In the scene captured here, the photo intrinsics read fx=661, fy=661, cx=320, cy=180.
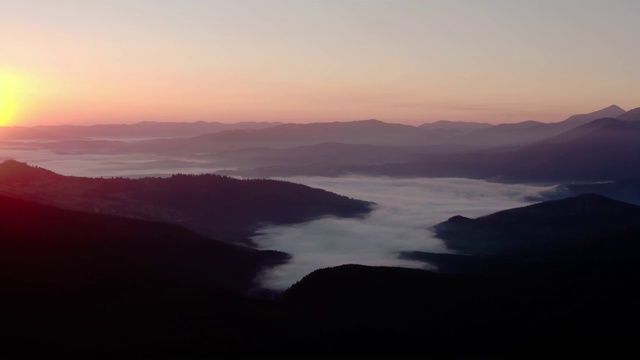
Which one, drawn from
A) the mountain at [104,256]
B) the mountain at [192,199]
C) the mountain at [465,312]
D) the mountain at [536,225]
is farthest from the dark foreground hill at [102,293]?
the mountain at [536,225]

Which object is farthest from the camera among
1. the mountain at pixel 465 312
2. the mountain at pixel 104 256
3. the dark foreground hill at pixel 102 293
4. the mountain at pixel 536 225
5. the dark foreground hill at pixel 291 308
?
the mountain at pixel 536 225

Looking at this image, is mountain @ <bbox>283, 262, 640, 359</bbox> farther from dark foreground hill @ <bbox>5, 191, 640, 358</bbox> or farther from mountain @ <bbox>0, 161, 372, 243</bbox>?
mountain @ <bbox>0, 161, 372, 243</bbox>

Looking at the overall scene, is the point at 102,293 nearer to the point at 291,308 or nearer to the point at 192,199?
the point at 291,308

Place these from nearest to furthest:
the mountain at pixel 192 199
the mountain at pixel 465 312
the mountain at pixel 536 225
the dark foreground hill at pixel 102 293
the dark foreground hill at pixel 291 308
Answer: the dark foreground hill at pixel 102 293, the dark foreground hill at pixel 291 308, the mountain at pixel 465 312, the mountain at pixel 536 225, the mountain at pixel 192 199

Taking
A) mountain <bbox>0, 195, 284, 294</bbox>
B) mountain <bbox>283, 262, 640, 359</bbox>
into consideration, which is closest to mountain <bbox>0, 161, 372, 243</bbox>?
mountain <bbox>0, 195, 284, 294</bbox>

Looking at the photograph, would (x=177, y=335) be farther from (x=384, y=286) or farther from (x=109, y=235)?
(x=109, y=235)

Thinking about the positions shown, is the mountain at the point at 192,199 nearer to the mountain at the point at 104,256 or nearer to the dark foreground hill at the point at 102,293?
the mountain at the point at 104,256
